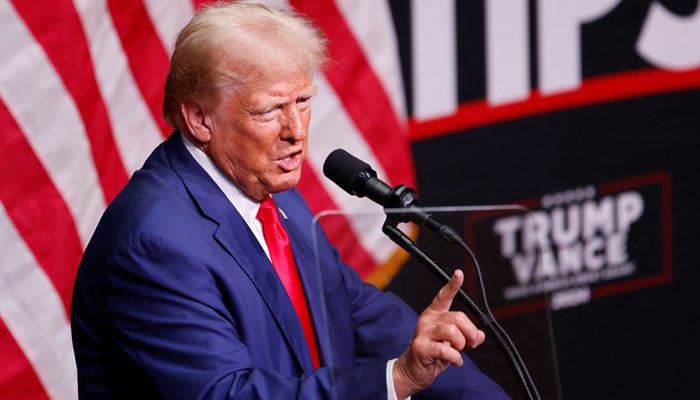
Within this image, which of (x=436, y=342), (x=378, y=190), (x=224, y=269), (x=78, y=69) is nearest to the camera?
(x=436, y=342)

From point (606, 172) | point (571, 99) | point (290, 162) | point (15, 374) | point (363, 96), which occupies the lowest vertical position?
point (606, 172)

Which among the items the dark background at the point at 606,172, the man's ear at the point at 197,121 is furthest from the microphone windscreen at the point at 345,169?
the dark background at the point at 606,172

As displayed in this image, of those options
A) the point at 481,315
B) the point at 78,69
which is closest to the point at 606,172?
the point at 78,69

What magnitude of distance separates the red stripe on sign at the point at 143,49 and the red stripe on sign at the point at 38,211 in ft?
0.82

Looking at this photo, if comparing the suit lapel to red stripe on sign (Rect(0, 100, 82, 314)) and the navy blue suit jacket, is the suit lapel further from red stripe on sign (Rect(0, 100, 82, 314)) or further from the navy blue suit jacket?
red stripe on sign (Rect(0, 100, 82, 314))

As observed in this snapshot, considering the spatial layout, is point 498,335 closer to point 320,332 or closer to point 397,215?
point 397,215

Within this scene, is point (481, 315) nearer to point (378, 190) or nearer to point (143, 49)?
point (378, 190)

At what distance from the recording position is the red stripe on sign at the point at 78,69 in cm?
209

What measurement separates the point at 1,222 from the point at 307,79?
32.7 inches

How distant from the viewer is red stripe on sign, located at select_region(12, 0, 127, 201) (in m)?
2.09

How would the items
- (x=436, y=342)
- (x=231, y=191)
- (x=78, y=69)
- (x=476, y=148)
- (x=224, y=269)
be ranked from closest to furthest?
1. (x=436, y=342)
2. (x=224, y=269)
3. (x=231, y=191)
4. (x=78, y=69)
5. (x=476, y=148)

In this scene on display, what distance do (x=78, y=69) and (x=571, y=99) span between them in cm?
126

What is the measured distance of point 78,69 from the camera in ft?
7.01

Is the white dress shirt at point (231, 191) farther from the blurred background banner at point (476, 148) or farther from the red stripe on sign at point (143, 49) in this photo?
the red stripe on sign at point (143, 49)
